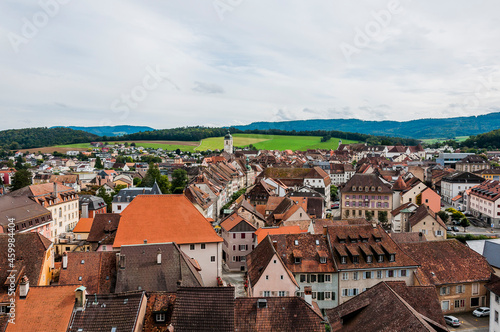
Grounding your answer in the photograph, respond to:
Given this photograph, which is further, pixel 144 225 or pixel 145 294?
pixel 144 225

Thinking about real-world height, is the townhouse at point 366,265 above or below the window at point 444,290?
above

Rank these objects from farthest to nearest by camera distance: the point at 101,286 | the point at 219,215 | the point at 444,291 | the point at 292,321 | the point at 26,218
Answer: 1. the point at 219,215
2. the point at 26,218
3. the point at 444,291
4. the point at 101,286
5. the point at 292,321

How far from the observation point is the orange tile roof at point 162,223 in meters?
34.8

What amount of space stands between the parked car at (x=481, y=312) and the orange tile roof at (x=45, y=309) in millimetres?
32390

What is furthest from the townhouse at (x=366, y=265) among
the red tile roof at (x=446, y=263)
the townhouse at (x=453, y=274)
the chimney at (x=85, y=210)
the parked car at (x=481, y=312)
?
the chimney at (x=85, y=210)

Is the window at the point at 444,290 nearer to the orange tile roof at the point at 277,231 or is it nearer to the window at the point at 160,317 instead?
the orange tile roof at the point at 277,231

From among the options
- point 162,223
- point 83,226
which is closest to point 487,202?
point 162,223

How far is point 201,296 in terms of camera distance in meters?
20.5

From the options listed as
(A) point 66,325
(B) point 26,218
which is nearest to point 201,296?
(A) point 66,325

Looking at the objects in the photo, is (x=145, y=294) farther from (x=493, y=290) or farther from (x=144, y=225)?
(x=493, y=290)

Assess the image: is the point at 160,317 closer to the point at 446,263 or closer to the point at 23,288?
the point at 23,288

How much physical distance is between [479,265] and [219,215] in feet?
177

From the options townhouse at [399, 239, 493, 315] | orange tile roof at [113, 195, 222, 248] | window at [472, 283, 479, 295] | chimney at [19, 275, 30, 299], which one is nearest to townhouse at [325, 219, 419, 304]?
townhouse at [399, 239, 493, 315]

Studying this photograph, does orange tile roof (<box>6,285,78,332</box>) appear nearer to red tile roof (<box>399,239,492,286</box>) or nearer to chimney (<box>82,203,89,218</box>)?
red tile roof (<box>399,239,492,286</box>)
